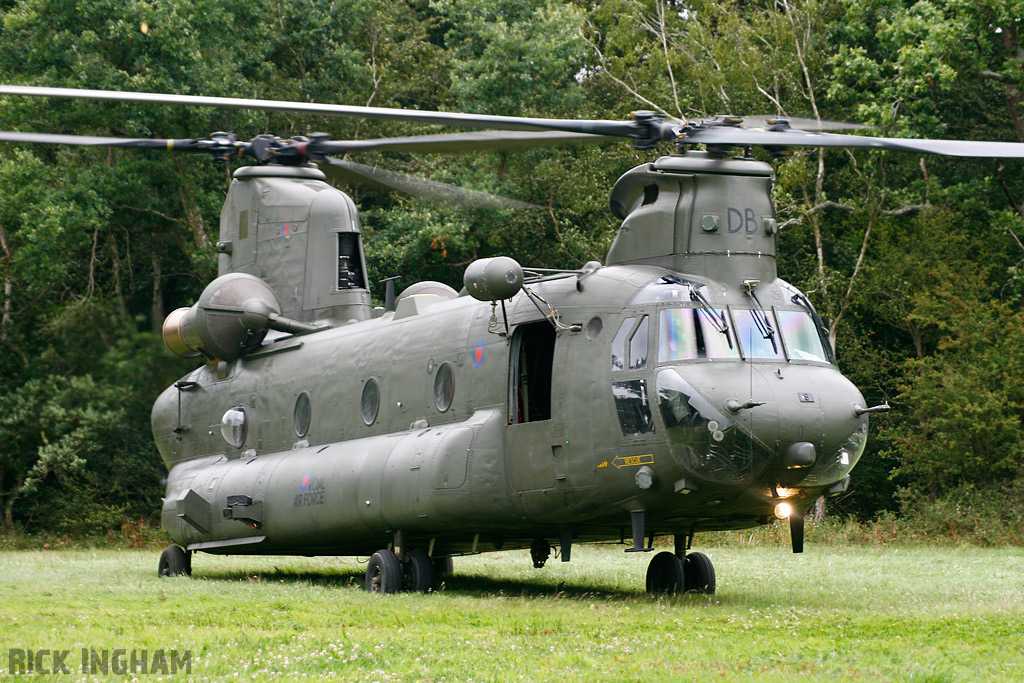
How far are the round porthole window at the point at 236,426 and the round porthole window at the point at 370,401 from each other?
2973mm

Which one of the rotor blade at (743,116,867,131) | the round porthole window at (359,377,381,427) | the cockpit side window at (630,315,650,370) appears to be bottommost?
the round porthole window at (359,377,381,427)

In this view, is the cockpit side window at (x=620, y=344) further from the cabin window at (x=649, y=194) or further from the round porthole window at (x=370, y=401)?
the round porthole window at (x=370, y=401)

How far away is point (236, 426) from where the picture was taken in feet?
64.2

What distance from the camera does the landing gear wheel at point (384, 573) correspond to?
1577 cm

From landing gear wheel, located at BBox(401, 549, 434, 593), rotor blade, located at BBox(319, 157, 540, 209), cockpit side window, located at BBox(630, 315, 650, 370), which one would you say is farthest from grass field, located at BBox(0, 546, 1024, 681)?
rotor blade, located at BBox(319, 157, 540, 209)

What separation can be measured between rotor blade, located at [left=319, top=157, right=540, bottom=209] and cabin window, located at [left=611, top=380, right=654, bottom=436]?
2.67m

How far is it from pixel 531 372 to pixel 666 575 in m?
3.08

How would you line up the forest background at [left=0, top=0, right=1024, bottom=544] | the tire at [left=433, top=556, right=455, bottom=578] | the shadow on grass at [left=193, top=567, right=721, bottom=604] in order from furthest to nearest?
the forest background at [left=0, top=0, right=1024, bottom=544]
the tire at [left=433, top=556, right=455, bottom=578]
the shadow on grass at [left=193, top=567, right=721, bottom=604]

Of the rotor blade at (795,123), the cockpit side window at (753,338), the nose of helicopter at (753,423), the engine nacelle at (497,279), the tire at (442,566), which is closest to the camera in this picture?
the nose of helicopter at (753,423)

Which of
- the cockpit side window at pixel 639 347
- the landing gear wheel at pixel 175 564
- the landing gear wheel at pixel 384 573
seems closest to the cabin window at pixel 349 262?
the landing gear wheel at pixel 175 564

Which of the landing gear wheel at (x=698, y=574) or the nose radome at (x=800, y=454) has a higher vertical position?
the nose radome at (x=800, y=454)

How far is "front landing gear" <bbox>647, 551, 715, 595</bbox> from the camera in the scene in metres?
15.7

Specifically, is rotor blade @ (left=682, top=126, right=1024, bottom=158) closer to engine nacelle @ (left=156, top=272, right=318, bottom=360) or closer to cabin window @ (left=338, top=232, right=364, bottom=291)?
cabin window @ (left=338, top=232, right=364, bottom=291)

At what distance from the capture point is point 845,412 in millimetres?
13359
